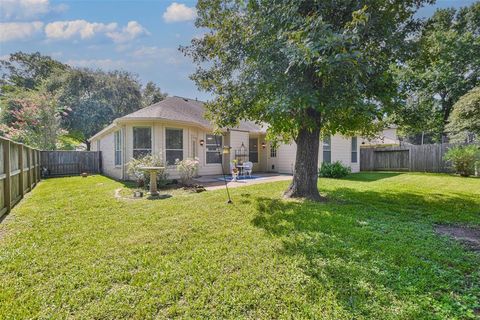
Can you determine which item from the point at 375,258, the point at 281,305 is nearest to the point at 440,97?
the point at 375,258

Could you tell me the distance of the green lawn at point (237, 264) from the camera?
7.62 ft

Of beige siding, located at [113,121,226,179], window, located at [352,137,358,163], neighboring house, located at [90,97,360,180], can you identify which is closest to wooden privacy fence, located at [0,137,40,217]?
beige siding, located at [113,121,226,179]

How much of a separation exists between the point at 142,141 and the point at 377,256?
9.72 metres

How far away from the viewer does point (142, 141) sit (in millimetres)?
10570

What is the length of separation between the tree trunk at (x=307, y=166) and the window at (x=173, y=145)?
5970mm

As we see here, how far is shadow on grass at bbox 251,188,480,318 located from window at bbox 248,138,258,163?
31.4 ft

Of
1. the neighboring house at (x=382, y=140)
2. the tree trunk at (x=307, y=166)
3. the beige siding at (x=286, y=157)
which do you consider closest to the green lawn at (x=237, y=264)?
the tree trunk at (x=307, y=166)

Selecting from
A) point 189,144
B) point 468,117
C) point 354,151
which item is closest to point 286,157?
point 354,151

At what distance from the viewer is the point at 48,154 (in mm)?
14023

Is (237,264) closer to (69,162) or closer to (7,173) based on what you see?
(7,173)

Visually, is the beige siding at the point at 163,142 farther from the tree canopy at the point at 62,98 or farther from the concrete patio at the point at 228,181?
the tree canopy at the point at 62,98

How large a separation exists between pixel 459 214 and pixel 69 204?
9494mm

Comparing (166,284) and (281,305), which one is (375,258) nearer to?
(281,305)

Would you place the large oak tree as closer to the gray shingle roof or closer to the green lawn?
the green lawn
